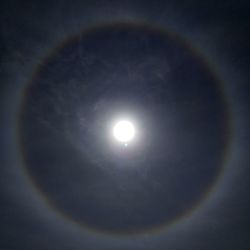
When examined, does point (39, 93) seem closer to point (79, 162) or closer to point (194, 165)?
point (79, 162)

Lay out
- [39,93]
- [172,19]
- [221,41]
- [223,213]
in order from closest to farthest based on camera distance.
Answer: [172,19] → [221,41] → [39,93] → [223,213]

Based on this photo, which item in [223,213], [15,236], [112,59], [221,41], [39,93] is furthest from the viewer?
[15,236]

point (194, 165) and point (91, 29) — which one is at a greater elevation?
point (91, 29)

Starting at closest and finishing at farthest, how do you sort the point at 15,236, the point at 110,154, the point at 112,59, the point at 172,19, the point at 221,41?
the point at 172,19 < the point at 221,41 < the point at 112,59 < the point at 110,154 < the point at 15,236

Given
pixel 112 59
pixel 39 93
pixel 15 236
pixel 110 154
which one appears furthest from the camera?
pixel 15 236

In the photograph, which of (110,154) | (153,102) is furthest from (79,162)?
(153,102)

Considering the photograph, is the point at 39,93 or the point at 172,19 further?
the point at 39,93

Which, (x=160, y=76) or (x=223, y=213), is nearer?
(x=160, y=76)

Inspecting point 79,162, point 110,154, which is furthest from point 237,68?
point 79,162

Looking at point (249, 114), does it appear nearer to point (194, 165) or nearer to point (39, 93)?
point (194, 165)
